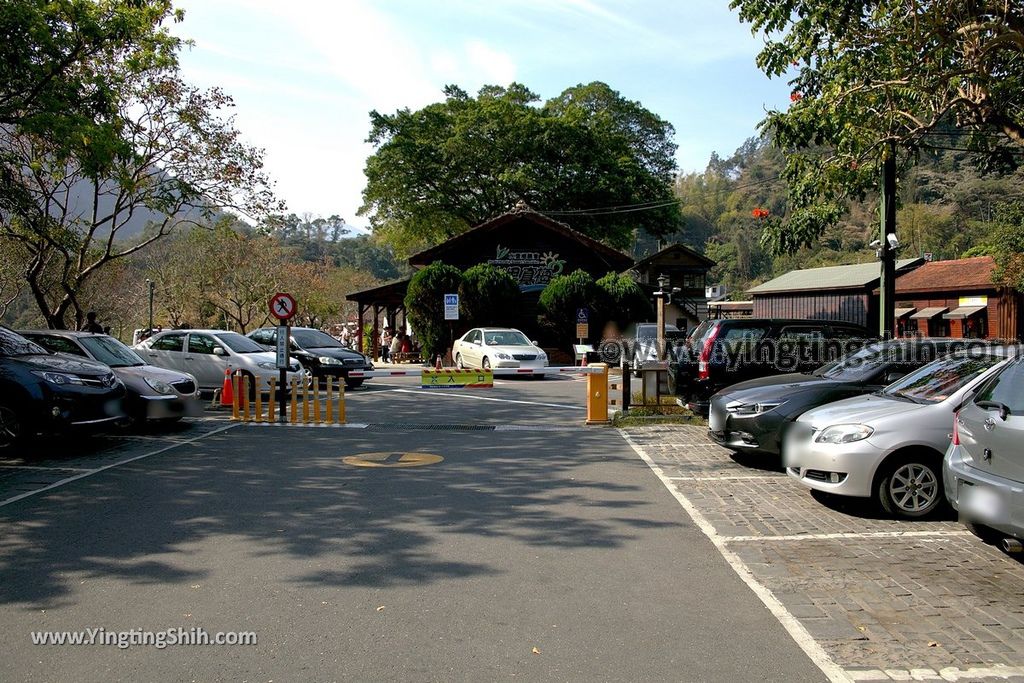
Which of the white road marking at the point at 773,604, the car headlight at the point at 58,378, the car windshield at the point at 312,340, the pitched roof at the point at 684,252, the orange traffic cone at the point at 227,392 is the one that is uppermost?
the pitched roof at the point at 684,252

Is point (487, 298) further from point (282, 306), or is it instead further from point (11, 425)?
point (11, 425)

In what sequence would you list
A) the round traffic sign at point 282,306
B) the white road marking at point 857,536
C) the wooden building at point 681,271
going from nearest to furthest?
the white road marking at point 857,536, the round traffic sign at point 282,306, the wooden building at point 681,271

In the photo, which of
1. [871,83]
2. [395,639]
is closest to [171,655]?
[395,639]

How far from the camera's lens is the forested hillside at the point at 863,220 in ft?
172

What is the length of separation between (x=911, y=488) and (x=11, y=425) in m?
10.0

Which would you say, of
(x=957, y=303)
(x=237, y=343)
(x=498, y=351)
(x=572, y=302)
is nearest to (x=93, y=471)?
(x=237, y=343)

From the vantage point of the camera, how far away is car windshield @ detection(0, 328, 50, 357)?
1077 cm

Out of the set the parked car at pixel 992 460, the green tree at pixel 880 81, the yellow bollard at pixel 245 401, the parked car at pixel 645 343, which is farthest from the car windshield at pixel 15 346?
the parked car at pixel 645 343

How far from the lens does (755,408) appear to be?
9.61 m

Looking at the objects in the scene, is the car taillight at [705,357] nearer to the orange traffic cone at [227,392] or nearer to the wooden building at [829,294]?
the orange traffic cone at [227,392]

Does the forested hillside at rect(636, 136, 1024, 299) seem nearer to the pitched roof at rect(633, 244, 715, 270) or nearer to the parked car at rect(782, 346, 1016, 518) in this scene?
the pitched roof at rect(633, 244, 715, 270)

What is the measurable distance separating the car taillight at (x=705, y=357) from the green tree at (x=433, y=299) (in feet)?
60.8

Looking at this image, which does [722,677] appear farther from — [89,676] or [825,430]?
[825,430]

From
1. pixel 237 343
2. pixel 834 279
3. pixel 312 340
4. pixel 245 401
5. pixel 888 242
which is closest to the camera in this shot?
pixel 245 401
